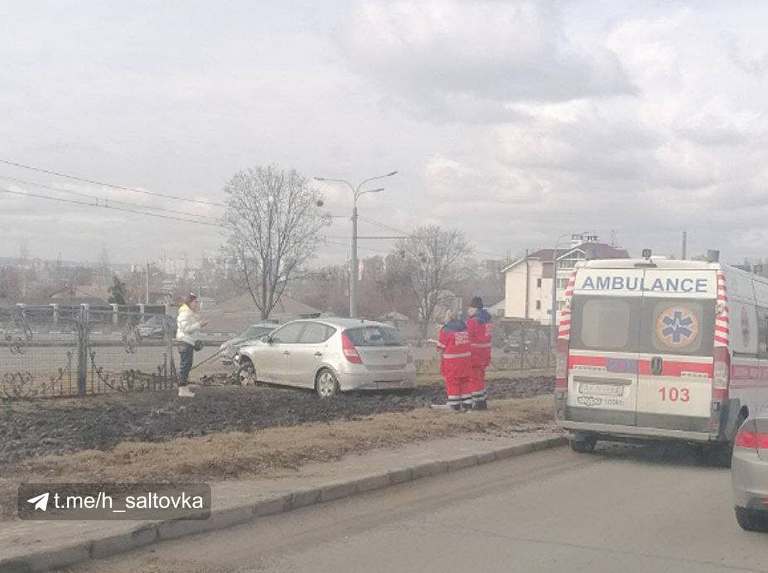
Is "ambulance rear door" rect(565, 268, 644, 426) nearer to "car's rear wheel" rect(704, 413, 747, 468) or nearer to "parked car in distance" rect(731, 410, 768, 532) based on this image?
"car's rear wheel" rect(704, 413, 747, 468)

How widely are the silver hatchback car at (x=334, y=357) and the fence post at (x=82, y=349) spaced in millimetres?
3518

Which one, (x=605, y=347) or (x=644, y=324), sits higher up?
(x=644, y=324)

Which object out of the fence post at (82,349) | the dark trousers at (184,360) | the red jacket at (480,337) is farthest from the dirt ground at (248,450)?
the fence post at (82,349)

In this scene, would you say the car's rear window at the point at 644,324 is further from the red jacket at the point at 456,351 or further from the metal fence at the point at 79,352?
the metal fence at the point at 79,352

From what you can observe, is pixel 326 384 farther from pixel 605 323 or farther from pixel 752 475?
pixel 752 475

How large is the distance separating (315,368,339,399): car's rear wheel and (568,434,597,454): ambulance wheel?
5060 millimetres

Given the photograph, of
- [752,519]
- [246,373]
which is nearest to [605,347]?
[752,519]

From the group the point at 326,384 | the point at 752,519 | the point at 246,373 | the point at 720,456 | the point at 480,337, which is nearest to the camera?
the point at 752,519

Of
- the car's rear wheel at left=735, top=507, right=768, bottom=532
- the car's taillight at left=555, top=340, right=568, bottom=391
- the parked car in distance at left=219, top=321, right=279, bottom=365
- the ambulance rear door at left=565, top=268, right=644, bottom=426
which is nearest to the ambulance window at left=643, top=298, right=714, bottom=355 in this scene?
the ambulance rear door at left=565, top=268, right=644, bottom=426

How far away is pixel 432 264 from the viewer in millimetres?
85062

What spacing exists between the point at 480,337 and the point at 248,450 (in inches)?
231

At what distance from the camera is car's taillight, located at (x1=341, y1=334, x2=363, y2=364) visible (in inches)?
621

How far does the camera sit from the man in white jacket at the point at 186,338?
1478cm

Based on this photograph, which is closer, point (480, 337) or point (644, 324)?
point (644, 324)
